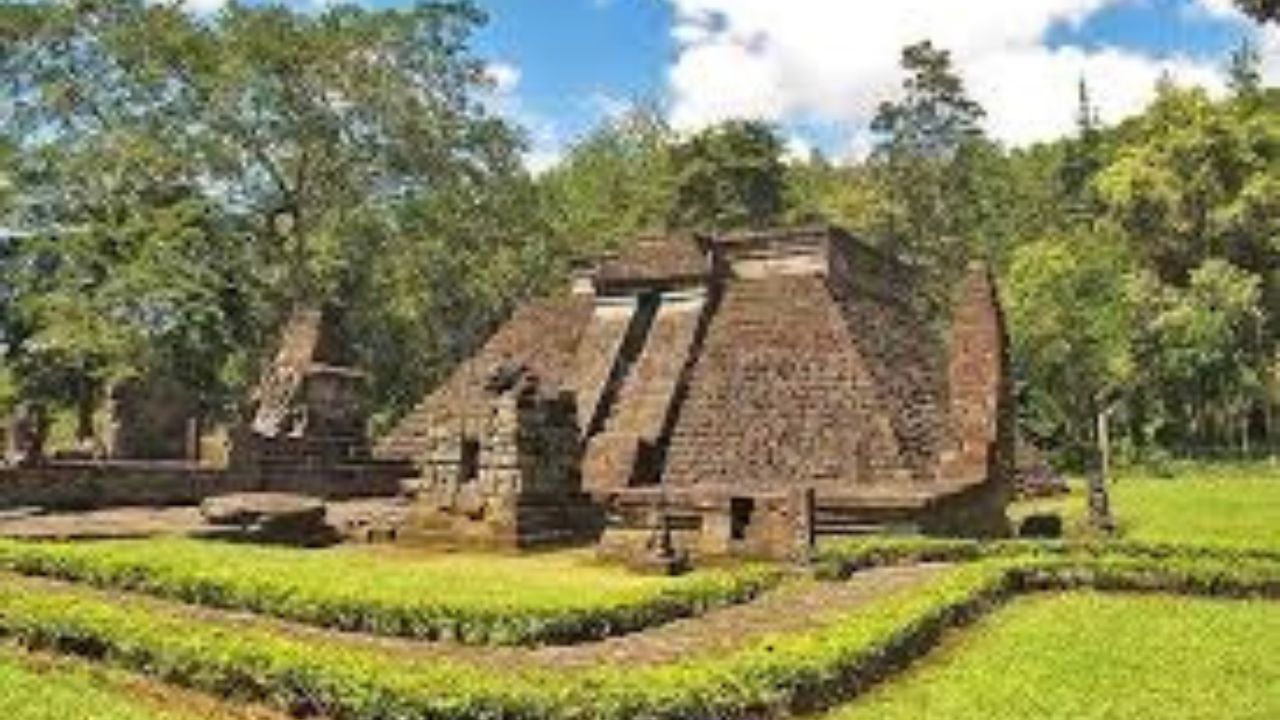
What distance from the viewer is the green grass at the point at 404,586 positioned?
13.5 meters

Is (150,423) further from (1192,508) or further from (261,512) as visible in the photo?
(1192,508)

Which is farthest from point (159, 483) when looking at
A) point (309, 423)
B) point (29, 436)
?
point (309, 423)

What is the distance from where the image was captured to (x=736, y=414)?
82.7 feet

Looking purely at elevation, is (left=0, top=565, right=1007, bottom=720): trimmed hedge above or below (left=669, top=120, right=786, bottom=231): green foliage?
below

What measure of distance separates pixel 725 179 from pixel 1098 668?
51.9 m

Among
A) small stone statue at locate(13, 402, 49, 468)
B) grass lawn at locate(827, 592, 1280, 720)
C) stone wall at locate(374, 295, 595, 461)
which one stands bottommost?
grass lawn at locate(827, 592, 1280, 720)

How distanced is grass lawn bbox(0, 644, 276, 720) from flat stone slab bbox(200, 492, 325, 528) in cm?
985

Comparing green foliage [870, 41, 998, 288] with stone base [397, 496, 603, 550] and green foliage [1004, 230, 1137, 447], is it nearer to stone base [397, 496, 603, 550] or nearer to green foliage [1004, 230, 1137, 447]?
green foliage [1004, 230, 1137, 447]

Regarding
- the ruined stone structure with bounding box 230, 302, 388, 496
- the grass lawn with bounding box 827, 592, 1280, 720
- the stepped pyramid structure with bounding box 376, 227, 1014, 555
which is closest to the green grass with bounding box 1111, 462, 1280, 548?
the stepped pyramid structure with bounding box 376, 227, 1014, 555

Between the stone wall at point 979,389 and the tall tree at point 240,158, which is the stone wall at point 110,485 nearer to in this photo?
the tall tree at point 240,158

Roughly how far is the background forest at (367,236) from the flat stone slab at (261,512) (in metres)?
10.7

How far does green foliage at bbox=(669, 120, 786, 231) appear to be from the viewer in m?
62.9

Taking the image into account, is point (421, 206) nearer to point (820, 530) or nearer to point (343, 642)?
point (820, 530)

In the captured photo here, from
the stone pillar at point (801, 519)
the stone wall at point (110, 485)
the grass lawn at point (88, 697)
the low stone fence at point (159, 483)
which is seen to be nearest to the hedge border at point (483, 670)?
the grass lawn at point (88, 697)
